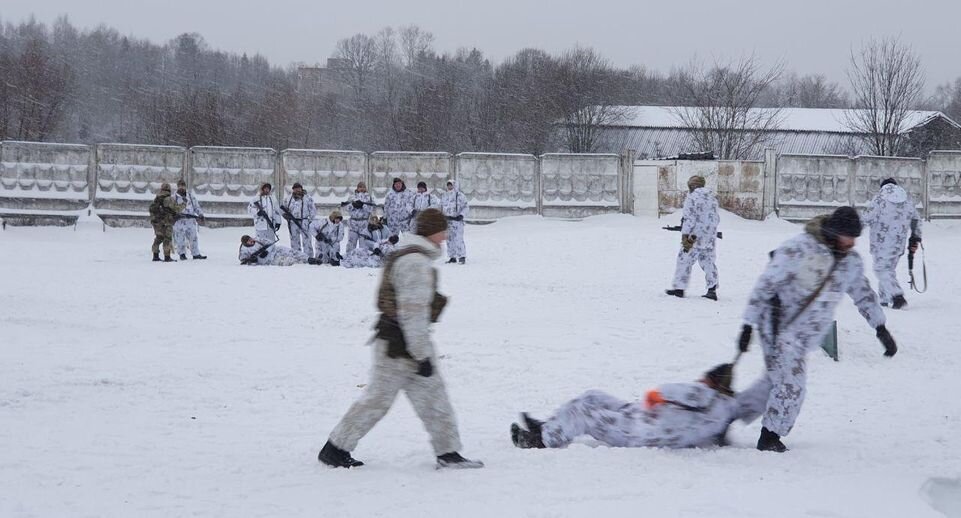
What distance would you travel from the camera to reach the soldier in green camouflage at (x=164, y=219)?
63.0 feet

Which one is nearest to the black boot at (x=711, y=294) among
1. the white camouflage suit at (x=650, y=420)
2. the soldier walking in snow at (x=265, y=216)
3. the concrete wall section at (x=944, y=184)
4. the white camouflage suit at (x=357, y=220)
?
the white camouflage suit at (x=650, y=420)

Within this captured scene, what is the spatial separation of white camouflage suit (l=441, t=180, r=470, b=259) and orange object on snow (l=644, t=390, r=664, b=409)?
12.8m

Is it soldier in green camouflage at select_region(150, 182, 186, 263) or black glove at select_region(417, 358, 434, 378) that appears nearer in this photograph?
black glove at select_region(417, 358, 434, 378)

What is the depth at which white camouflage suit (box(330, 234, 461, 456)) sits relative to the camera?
5.42 meters

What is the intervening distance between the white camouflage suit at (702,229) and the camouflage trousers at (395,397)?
8.57 meters

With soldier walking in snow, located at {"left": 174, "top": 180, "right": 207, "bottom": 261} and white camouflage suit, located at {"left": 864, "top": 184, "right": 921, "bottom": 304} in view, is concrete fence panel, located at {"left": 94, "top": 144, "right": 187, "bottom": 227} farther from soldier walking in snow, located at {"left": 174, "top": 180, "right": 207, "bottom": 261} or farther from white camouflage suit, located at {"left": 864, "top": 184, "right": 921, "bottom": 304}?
white camouflage suit, located at {"left": 864, "top": 184, "right": 921, "bottom": 304}

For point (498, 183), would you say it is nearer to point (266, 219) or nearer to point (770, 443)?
point (266, 219)

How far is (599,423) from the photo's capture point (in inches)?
238

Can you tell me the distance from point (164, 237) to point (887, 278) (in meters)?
13.5

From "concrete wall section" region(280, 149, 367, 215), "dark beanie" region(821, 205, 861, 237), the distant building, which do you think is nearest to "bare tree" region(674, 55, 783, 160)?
the distant building

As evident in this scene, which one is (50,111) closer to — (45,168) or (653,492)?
(45,168)

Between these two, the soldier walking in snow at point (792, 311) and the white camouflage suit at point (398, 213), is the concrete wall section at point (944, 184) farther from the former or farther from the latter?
the soldier walking in snow at point (792, 311)

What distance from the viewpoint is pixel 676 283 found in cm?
1382

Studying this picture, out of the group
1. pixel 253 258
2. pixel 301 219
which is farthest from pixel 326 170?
pixel 253 258
